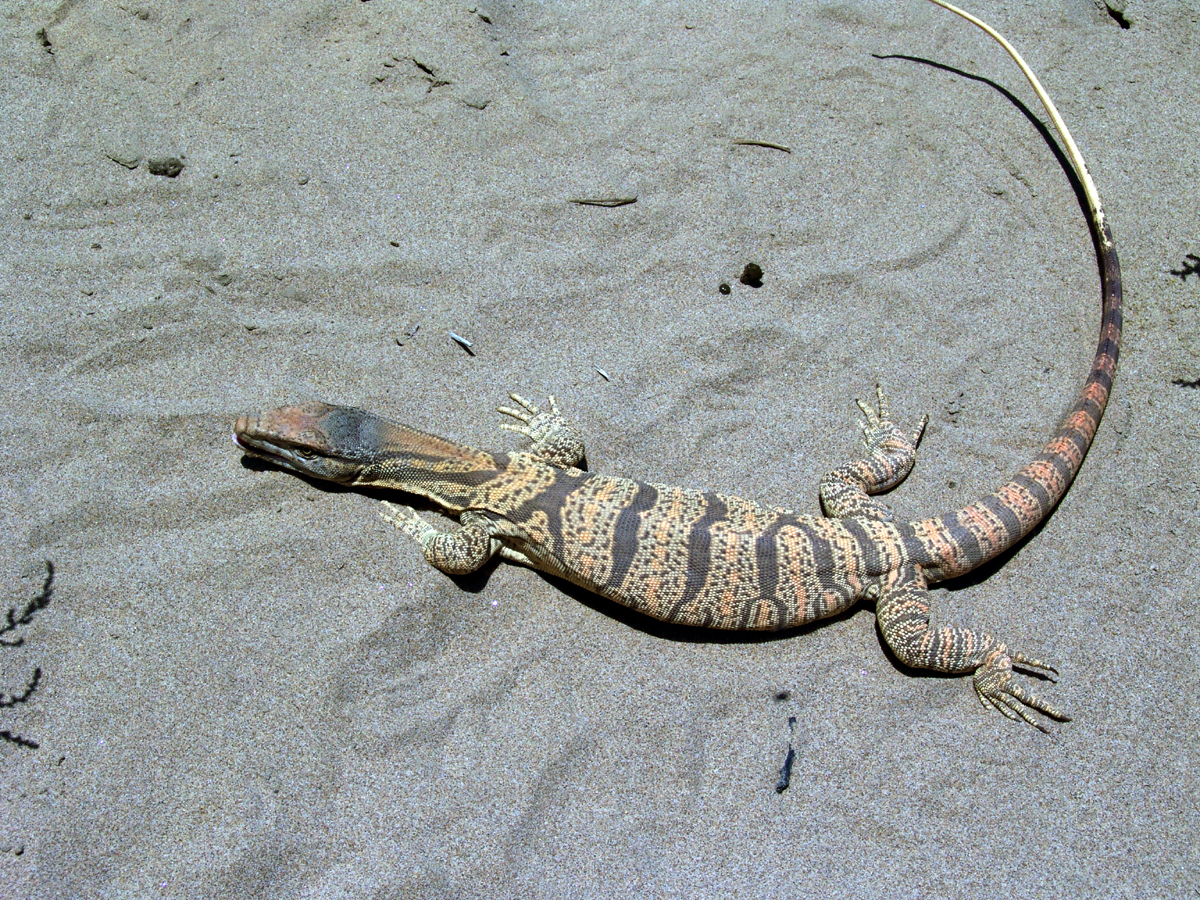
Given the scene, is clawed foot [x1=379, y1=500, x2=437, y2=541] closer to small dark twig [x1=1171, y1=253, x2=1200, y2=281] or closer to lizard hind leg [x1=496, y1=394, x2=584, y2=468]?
lizard hind leg [x1=496, y1=394, x2=584, y2=468]

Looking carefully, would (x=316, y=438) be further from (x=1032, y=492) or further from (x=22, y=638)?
(x=1032, y=492)

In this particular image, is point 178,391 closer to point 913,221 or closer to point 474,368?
point 474,368

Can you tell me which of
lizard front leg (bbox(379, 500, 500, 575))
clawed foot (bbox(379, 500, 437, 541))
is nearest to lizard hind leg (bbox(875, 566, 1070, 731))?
lizard front leg (bbox(379, 500, 500, 575))

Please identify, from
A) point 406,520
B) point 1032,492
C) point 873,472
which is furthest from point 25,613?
point 1032,492

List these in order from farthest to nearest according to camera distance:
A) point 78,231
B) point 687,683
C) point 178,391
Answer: point 78,231
point 178,391
point 687,683

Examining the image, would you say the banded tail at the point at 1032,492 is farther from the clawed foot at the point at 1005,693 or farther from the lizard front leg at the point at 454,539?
the lizard front leg at the point at 454,539

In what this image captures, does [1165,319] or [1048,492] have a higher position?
[1165,319]

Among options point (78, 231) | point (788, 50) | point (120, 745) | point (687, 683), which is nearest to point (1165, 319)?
point (788, 50)

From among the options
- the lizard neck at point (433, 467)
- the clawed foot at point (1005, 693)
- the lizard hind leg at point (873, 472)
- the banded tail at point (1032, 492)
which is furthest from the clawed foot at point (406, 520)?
the clawed foot at point (1005, 693)
